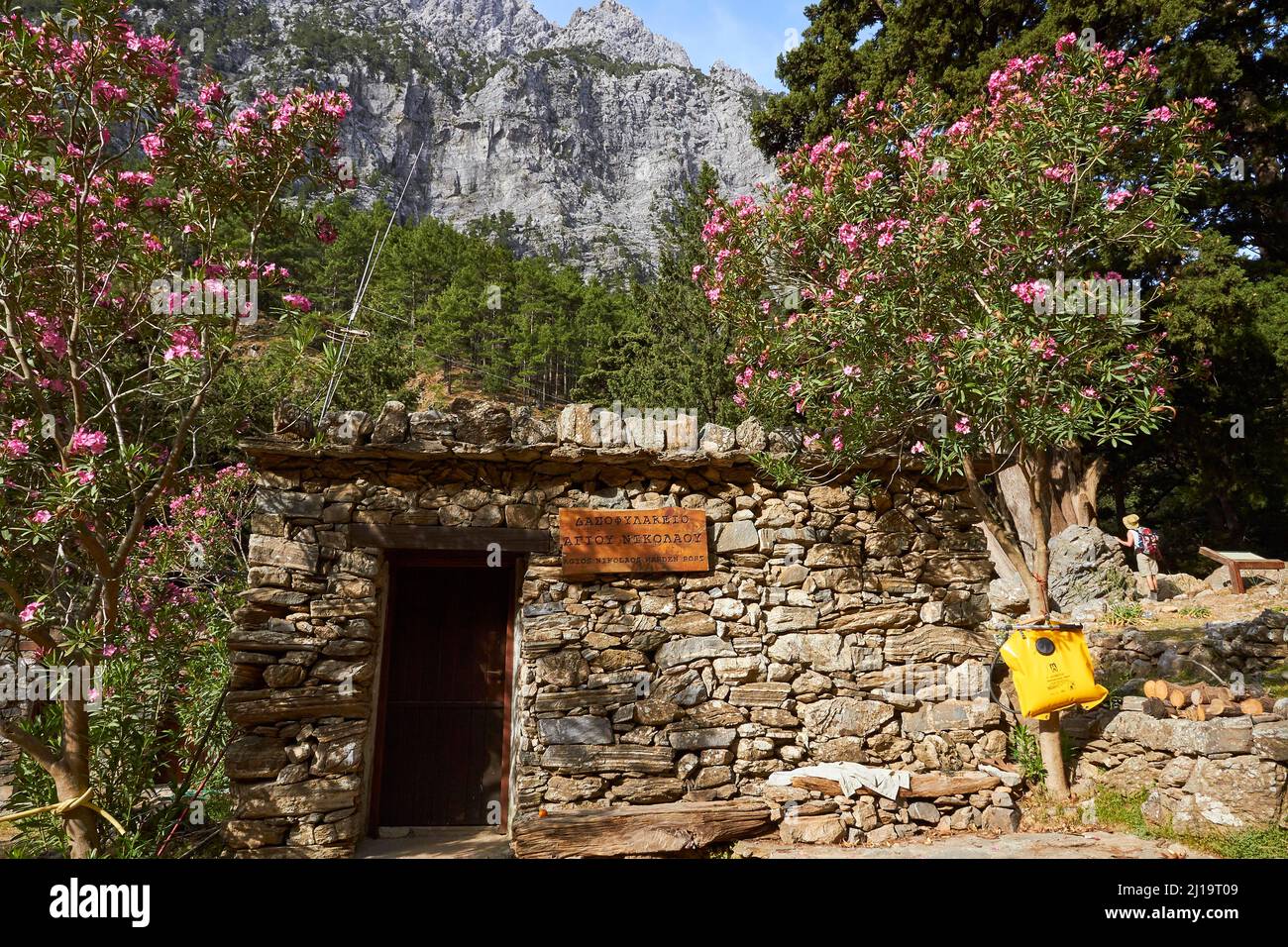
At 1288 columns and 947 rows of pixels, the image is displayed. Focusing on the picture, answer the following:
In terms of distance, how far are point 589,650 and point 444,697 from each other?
1607 mm

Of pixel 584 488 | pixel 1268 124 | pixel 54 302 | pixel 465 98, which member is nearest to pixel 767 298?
pixel 584 488

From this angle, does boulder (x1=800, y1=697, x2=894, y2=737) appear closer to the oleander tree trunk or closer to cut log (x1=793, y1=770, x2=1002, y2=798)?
cut log (x1=793, y1=770, x2=1002, y2=798)

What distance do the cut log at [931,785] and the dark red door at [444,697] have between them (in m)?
2.75

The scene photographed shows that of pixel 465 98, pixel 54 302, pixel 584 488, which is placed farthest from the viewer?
pixel 465 98

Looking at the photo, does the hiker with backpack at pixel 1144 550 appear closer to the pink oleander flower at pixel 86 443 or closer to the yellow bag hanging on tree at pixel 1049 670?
the yellow bag hanging on tree at pixel 1049 670

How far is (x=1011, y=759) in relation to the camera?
6.21 meters

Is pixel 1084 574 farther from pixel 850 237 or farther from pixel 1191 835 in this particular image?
pixel 850 237

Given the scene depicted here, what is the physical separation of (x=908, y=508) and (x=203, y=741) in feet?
20.4

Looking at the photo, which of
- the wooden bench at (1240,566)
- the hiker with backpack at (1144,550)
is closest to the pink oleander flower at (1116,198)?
the hiker with backpack at (1144,550)

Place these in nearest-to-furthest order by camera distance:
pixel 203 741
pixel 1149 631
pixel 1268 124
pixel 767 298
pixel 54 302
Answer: pixel 54 302
pixel 203 741
pixel 767 298
pixel 1149 631
pixel 1268 124

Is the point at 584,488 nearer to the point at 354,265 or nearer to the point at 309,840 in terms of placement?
the point at 309,840

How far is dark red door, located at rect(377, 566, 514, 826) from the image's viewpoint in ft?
20.9

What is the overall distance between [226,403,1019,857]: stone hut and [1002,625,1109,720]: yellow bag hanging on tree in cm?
53

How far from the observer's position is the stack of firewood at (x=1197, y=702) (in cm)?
582
